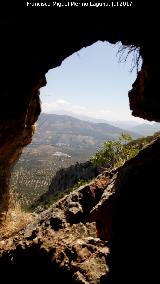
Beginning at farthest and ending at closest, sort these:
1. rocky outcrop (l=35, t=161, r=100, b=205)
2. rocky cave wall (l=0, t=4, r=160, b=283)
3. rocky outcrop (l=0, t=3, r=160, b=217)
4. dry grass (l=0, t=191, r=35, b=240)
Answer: rocky outcrop (l=35, t=161, r=100, b=205) → dry grass (l=0, t=191, r=35, b=240) → rocky outcrop (l=0, t=3, r=160, b=217) → rocky cave wall (l=0, t=4, r=160, b=283)

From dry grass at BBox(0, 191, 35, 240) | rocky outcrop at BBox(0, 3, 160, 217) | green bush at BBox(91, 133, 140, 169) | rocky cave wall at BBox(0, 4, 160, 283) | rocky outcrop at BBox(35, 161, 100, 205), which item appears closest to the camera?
rocky cave wall at BBox(0, 4, 160, 283)

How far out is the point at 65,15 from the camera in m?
13.5

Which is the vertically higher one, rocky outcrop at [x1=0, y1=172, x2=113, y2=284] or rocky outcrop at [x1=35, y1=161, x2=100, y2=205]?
rocky outcrop at [x1=0, y1=172, x2=113, y2=284]

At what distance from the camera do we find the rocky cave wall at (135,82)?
42.7ft

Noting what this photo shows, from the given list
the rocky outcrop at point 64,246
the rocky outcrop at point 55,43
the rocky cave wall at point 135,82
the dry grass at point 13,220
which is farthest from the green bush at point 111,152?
the rocky cave wall at point 135,82

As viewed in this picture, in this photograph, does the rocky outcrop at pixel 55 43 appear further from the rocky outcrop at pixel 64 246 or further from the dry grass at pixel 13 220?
the dry grass at pixel 13 220

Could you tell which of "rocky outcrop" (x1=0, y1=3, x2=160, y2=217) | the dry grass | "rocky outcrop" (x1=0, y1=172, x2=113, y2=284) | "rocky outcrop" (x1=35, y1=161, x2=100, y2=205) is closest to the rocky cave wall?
"rocky outcrop" (x1=0, y1=3, x2=160, y2=217)

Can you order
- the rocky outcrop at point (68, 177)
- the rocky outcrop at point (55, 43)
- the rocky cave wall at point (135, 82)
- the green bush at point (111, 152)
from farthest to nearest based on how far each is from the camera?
the rocky outcrop at point (68, 177), the green bush at point (111, 152), the rocky outcrop at point (55, 43), the rocky cave wall at point (135, 82)

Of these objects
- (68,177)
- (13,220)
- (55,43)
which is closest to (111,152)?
(13,220)

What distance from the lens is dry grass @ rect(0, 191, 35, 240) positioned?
2356cm

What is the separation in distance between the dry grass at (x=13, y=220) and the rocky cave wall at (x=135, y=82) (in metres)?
9.35

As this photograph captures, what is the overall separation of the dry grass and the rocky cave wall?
9.35 metres

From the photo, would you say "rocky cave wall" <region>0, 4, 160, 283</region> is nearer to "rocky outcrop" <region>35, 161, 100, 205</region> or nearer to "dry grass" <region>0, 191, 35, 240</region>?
"dry grass" <region>0, 191, 35, 240</region>

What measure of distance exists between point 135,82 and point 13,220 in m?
14.7
